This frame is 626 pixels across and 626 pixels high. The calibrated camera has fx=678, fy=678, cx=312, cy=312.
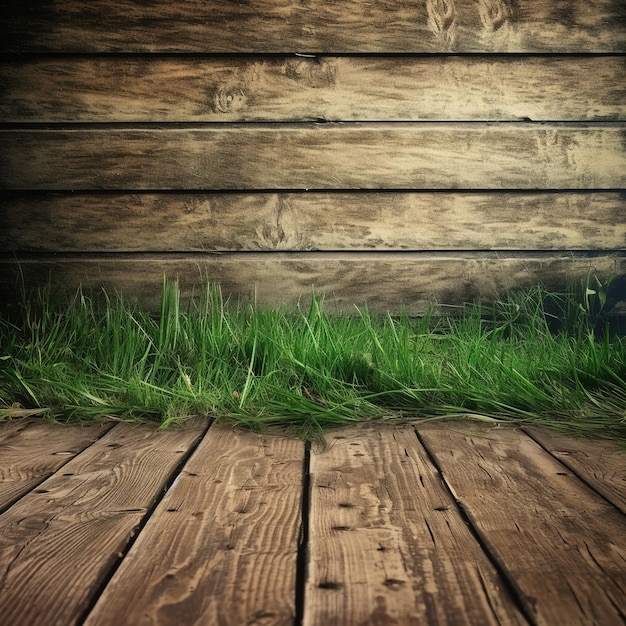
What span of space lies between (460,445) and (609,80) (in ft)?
5.49

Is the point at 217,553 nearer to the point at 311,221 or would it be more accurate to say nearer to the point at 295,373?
the point at 295,373

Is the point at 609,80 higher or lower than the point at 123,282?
higher

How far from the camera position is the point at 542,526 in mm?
1036

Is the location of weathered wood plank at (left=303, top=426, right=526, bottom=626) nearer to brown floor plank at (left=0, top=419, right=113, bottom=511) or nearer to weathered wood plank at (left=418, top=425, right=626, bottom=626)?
weathered wood plank at (left=418, top=425, right=626, bottom=626)

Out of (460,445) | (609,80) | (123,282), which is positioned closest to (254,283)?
(123,282)

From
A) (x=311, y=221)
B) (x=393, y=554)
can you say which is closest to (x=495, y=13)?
(x=311, y=221)

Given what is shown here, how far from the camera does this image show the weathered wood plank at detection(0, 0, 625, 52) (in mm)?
2418

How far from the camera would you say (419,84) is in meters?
2.48

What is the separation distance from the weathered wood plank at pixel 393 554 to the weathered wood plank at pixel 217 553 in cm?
4

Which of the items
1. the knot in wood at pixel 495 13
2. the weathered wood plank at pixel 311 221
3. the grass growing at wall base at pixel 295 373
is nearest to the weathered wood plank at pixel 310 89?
the knot in wood at pixel 495 13

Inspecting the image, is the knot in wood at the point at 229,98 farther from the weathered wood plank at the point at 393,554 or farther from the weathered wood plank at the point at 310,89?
the weathered wood plank at the point at 393,554

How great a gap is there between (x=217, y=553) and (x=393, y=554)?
0.25m

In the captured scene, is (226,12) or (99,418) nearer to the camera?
(99,418)

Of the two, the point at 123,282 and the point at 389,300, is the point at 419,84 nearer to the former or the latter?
the point at 389,300
